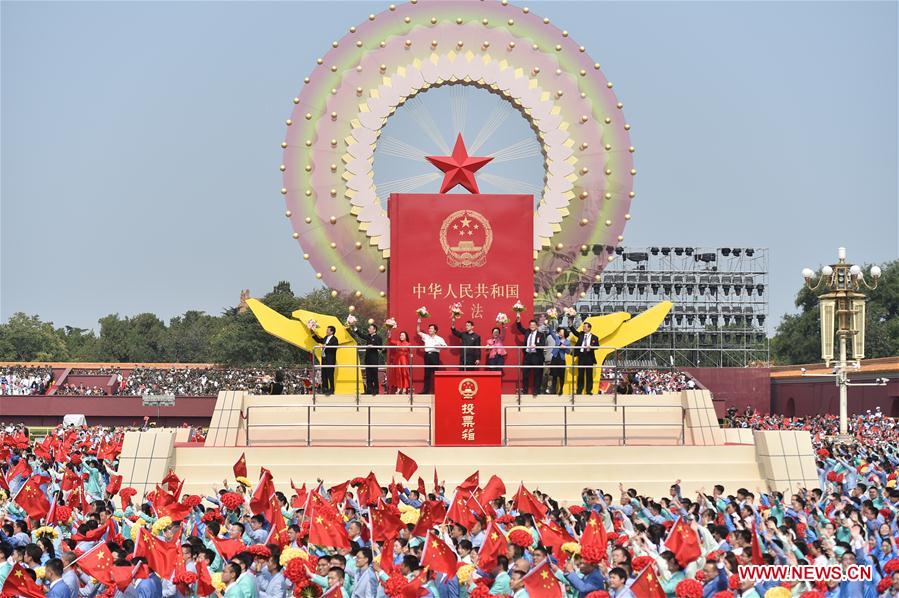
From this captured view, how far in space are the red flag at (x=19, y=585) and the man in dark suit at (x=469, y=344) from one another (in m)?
12.6

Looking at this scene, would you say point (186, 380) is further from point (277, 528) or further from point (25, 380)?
point (277, 528)

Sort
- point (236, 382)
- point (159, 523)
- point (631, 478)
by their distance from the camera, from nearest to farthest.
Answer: point (159, 523) → point (631, 478) → point (236, 382)

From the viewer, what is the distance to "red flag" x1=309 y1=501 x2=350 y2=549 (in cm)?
1213

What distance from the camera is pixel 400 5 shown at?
1064 inches

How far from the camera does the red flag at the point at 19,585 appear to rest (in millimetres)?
10547

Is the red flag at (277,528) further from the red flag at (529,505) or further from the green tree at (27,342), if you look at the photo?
the green tree at (27,342)

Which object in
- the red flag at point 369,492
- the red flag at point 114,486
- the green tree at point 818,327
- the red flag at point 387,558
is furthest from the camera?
the green tree at point 818,327

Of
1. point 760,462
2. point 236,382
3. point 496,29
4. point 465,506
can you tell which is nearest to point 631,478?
point 760,462

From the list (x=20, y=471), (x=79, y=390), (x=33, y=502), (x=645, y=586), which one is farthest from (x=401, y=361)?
(x=79, y=390)

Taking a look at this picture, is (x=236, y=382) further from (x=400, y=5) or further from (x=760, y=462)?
(x=760, y=462)

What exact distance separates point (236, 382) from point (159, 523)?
4145cm

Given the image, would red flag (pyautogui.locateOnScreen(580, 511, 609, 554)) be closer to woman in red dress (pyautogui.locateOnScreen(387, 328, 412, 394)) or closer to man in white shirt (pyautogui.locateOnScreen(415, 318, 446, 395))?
man in white shirt (pyautogui.locateOnScreen(415, 318, 446, 395))

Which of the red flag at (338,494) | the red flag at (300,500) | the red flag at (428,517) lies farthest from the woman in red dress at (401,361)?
the red flag at (428,517)

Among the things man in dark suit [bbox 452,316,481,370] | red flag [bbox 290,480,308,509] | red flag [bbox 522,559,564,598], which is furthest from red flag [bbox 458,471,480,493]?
man in dark suit [bbox 452,316,481,370]
